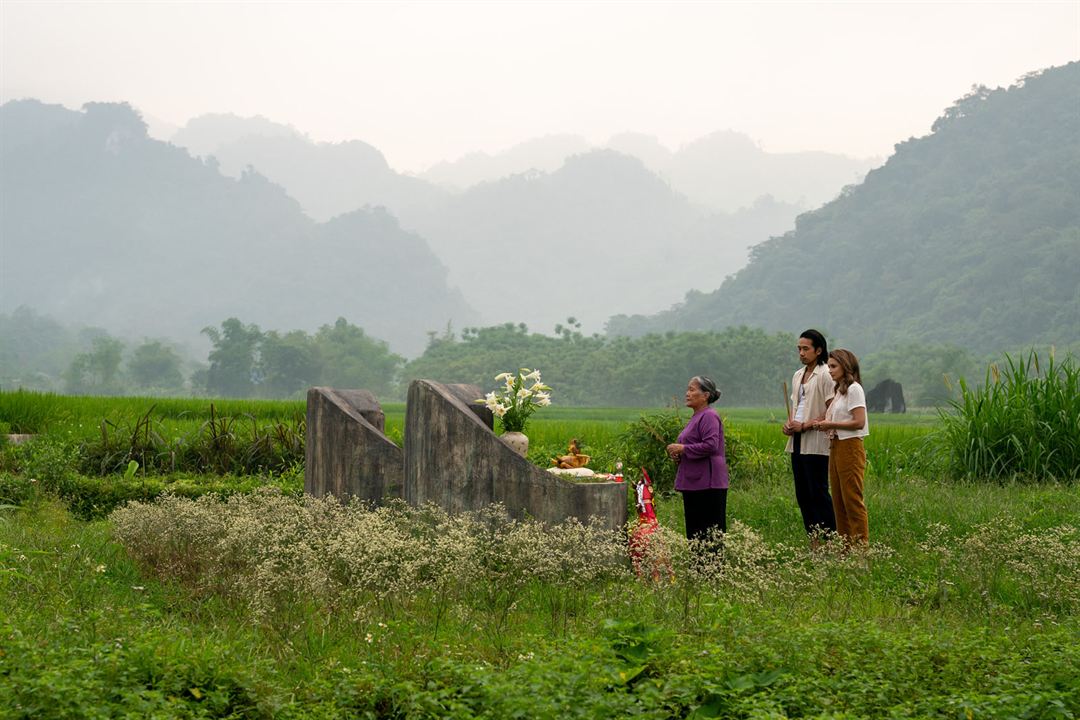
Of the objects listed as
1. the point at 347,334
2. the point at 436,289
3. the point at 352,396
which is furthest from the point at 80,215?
the point at 352,396

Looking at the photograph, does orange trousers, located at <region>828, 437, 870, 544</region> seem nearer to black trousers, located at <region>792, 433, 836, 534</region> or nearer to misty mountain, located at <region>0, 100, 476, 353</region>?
black trousers, located at <region>792, 433, 836, 534</region>

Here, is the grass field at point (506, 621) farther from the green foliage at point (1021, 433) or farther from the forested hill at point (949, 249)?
the forested hill at point (949, 249)

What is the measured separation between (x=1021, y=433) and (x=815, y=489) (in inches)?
254

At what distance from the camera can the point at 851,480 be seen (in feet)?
31.3

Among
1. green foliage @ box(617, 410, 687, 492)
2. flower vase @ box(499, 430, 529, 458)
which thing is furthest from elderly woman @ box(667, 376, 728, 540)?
green foliage @ box(617, 410, 687, 492)

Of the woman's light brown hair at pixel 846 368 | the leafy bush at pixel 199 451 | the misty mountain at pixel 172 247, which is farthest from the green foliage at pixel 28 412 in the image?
the misty mountain at pixel 172 247

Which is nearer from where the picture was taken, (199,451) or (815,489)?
(815,489)

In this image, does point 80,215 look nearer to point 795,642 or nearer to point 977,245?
point 977,245

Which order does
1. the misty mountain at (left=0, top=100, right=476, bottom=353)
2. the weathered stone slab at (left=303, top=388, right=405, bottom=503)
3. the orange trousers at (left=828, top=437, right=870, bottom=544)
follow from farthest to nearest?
the misty mountain at (left=0, top=100, right=476, bottom=353) → the weathered stone slab at (left=303, top=388, right=405, bottom=503) → the orange trousers at (left=828, top=437, right=870, bottom=544)

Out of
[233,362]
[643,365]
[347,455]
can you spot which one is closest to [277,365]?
[233,362]

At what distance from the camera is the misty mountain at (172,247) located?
168 meters

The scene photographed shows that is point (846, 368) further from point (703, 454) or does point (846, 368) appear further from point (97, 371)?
point (97, 371)

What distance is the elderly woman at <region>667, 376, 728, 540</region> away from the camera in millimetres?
8836

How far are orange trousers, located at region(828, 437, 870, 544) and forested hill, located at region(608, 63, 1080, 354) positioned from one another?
70233 millimetres
